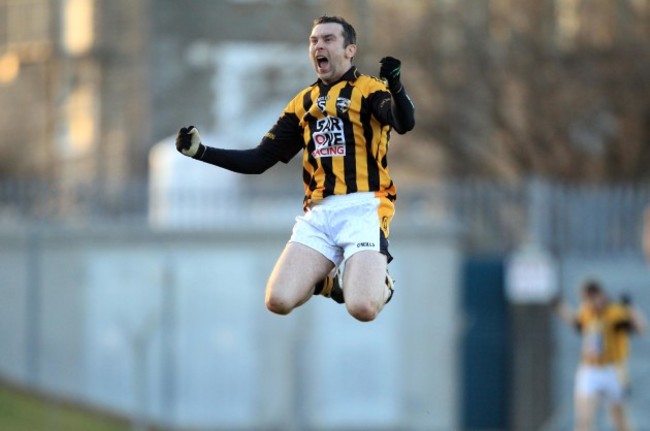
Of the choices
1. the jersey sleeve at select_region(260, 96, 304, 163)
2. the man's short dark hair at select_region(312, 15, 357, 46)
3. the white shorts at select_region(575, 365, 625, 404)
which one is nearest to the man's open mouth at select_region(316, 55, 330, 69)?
the man's short dark hair at select_region(312, 15, 357, 46)

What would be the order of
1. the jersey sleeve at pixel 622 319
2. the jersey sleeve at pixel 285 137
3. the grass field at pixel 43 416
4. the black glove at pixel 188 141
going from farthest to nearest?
the jersey sleeve at pixel 622 319
the grass field at pixel 43 416
the jersey sleeve at pixel 285 137
the black glove at pixel 188 141

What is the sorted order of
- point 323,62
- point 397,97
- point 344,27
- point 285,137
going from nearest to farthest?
point 397,97
point 344,27
point 323,62
point 285,137

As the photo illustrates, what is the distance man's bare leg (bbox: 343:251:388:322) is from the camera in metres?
12.7

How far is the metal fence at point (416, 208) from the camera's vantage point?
88.1 feet

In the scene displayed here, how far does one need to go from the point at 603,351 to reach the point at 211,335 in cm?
555

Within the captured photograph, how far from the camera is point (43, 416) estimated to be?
982 inches

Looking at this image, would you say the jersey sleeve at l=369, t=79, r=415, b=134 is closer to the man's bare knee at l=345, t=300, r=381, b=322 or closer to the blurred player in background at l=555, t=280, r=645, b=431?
the man's bare knee at l=345, t=300, r=381, b=322

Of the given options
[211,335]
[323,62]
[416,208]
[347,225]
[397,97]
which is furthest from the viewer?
[416,208]

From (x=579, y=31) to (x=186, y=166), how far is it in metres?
8.55

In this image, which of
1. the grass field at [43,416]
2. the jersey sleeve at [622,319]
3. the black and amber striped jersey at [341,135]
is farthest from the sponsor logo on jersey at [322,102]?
the jersey sleeve at [622,319]

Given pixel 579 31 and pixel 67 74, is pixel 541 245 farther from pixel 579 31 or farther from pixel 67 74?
pixel 67 74

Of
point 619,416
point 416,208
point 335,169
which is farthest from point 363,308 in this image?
point 416,208

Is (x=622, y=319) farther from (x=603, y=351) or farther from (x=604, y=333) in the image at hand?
(x=603, y=351)

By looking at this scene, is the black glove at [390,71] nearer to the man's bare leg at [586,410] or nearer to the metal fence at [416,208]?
the man's bare leg at [586,410]
